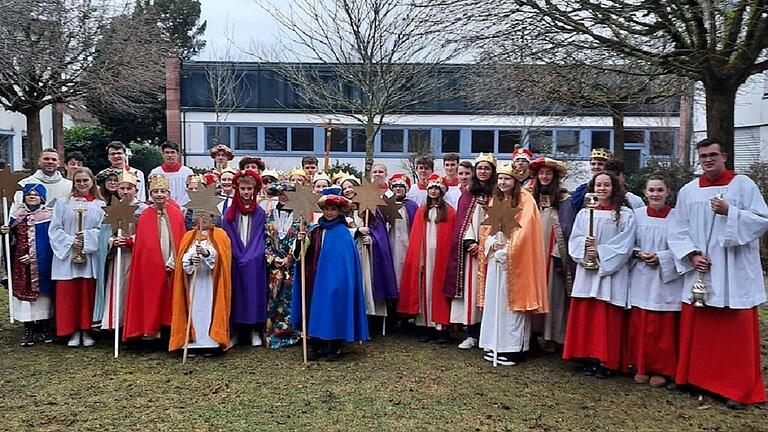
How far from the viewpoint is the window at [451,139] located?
88.6 feet

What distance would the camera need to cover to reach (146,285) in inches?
270

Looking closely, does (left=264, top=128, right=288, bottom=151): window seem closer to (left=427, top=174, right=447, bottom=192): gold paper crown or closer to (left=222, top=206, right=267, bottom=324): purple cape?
(left=427, top=174, right=447, bottom=192): gold paper crown

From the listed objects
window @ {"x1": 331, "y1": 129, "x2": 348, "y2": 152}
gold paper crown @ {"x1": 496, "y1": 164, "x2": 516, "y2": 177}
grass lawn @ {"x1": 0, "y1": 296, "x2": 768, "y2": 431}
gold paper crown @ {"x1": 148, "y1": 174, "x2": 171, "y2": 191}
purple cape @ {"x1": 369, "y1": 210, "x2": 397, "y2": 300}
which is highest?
window @ {"x1": 331, "y1": 129, "x2": 348, "y2": 152}

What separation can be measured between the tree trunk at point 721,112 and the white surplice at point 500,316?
8.75 ft

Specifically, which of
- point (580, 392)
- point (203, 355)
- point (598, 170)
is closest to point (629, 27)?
point (598, 170)

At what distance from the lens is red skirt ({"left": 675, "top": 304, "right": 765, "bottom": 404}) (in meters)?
5.41

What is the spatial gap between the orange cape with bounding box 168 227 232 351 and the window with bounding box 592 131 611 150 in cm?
2147

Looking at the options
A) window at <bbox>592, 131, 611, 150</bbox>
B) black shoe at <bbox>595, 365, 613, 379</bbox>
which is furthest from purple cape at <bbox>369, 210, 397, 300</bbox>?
window at <bbox>592, 131, 611, 150</bbox>

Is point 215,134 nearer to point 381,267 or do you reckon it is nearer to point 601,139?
point 601,139

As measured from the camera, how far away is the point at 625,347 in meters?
6.25

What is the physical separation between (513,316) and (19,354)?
5041 millimetres

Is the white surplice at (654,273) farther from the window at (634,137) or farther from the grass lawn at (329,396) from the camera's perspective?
the window at (634,137)

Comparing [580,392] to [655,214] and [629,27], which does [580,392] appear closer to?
[655,214]

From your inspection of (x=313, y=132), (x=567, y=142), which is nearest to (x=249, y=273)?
(x=567, y=142)
